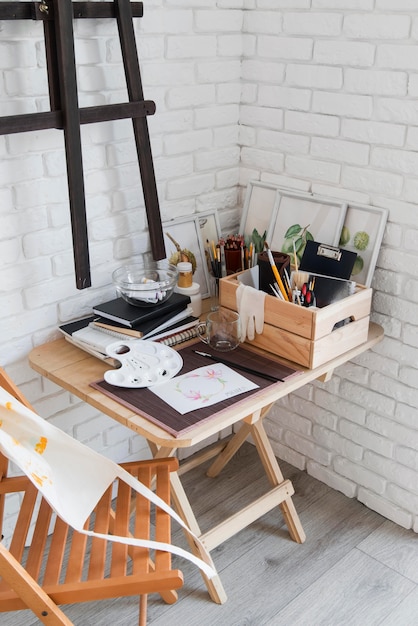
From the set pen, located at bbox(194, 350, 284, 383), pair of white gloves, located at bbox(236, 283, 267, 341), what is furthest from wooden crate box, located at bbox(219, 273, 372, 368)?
pen, located at bbox(194, 350, 284, 383)

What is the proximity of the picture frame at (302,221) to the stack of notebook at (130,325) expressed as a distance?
16.7 inches

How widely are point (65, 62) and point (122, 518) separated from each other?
113 centimetres

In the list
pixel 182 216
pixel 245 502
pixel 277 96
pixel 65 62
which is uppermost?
pixel 65 62

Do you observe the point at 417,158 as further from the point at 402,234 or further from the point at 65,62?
the point at 65,62

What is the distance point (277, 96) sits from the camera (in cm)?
228

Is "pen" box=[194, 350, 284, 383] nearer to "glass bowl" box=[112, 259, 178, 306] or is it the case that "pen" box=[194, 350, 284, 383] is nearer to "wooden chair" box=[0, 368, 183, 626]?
"glass bowl" box=[112, 259, 178, 306]

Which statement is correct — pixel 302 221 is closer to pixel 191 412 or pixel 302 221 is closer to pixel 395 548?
pixel 191 412

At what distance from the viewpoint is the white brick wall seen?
1.92 metres

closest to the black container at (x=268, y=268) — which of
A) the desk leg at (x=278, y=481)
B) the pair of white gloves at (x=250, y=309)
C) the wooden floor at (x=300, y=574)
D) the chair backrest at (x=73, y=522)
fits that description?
the pair of white gloves at (x=250, y=309)

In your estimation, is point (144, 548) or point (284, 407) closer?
point (144, 548)

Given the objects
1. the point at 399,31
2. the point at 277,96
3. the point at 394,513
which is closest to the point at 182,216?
the point at 277,96

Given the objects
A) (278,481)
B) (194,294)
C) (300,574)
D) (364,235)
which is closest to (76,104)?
(194,294)

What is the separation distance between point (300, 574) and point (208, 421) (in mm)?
765

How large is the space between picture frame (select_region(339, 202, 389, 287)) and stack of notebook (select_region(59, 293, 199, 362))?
525 mm
